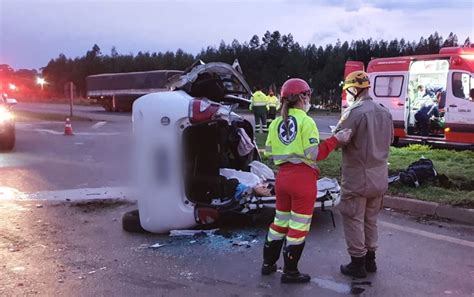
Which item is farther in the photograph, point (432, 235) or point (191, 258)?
point (432, 235)

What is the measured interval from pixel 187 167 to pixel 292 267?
1.85 meters

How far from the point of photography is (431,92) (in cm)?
1608

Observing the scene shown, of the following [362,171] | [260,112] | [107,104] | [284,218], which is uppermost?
[362,171]

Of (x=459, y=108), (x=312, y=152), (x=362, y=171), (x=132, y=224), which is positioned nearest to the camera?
(x=312, y=152)

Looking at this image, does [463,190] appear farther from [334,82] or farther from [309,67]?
[309,67]

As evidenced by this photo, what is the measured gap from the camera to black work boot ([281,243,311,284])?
430 centimetres

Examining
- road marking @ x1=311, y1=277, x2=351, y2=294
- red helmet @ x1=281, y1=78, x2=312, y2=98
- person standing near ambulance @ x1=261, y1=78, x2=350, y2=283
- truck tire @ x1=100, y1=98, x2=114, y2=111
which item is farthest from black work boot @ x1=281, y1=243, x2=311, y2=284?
truck tire @ x1=100, y1=98, x2=114, y2=111

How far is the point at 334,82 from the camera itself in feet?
170

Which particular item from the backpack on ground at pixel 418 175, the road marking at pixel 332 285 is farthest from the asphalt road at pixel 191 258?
the backpack on ground at pixel 418 175

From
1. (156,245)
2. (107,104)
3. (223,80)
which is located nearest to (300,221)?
(156,245)

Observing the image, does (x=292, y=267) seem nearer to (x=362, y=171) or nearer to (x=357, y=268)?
(x=357, y=268)

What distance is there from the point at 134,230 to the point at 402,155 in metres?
7.07

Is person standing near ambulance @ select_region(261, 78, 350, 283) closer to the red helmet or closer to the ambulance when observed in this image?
the red helmet

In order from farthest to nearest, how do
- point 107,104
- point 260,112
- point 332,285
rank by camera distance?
point 107,104 → point 260,112 → point 332,285
